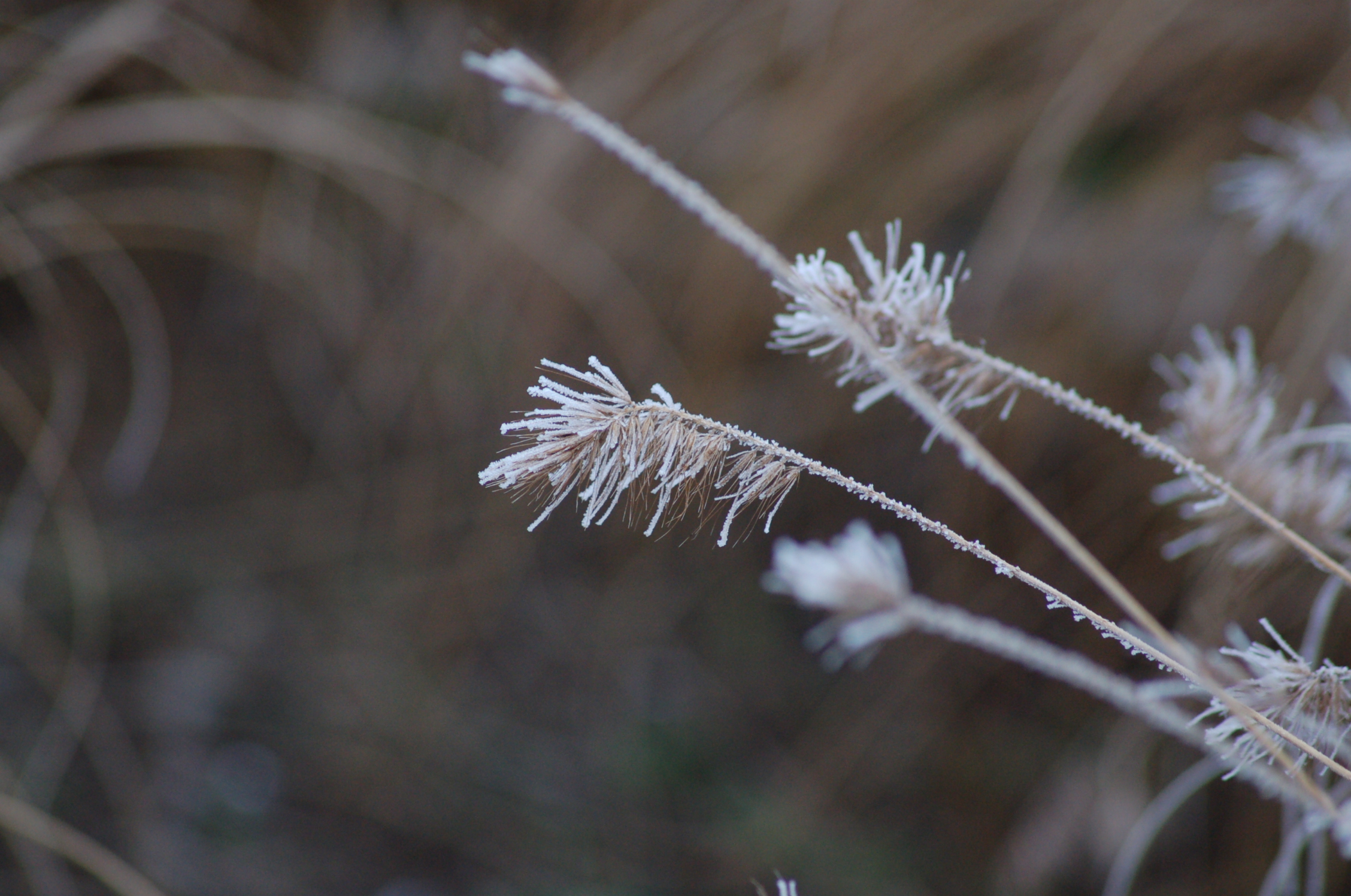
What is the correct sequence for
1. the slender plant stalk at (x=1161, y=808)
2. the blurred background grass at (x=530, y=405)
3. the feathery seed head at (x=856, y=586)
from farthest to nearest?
1. the blurred background grass at (x=530, y=405)
2. the slender plant stalk at (x=1161, y=808)
3. the feathery seed head at (x=856, y=586)

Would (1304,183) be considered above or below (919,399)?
above

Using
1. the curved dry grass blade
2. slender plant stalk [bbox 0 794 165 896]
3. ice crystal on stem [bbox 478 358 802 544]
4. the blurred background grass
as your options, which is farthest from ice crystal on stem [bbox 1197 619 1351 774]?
the curved dry grass blade

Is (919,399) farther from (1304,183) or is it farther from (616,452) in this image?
(1304,183)

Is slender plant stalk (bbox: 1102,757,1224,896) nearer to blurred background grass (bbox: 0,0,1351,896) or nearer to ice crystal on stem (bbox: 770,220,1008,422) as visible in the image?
blurred background grass (bbox: 0,0,1351,896)

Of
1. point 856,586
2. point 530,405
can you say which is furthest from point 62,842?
point 856,586

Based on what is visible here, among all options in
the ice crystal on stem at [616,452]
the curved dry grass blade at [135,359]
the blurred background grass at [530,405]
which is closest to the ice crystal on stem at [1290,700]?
the ice crystal on stem at [616,452]

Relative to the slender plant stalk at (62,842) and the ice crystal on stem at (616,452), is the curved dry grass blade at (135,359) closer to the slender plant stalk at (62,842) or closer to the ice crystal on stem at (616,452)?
the slender plant stalk at (62,842)

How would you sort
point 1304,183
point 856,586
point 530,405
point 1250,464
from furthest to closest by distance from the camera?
point 530,405
point 1304,183
point 1250,464
point 856,586
